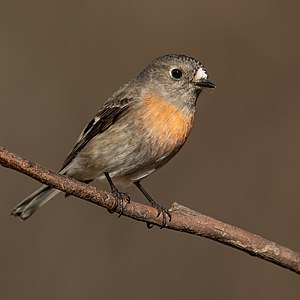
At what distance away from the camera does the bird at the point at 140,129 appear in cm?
478

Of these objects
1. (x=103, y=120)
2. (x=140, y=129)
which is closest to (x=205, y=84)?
(x=140, y=129)

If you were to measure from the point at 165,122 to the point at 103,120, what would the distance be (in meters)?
0.54

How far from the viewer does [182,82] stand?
508 cm

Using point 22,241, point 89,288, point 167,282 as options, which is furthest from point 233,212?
point 22,241

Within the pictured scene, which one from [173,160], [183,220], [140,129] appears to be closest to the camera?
[183,220]

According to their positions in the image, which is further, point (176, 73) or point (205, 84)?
point (176, 73)

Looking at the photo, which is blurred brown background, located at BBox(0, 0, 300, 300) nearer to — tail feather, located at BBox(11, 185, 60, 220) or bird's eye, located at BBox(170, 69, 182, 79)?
tail feather, located at BBox(11, 185, 60, 220)

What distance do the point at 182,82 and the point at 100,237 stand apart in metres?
1.62

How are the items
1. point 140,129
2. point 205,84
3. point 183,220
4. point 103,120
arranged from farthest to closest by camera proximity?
1. point 103,120
2. point 205,84
3. point 140,129
4. point 183,220

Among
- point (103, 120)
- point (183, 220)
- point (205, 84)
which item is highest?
point (205, 84)

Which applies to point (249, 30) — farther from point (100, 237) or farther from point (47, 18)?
point (100, 237)

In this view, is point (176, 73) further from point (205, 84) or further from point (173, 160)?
point (173, 160)

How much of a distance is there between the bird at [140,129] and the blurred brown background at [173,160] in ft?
2.72

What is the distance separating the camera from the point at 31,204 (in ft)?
16.7
